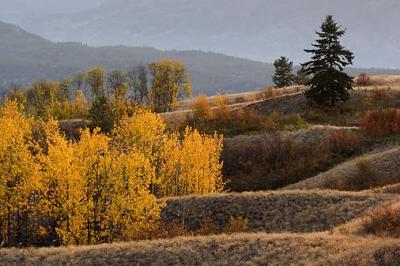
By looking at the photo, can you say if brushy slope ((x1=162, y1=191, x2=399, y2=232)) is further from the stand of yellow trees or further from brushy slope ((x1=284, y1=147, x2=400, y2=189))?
brushy slope ((x1=284, y1=147, x2=400, y2=189))

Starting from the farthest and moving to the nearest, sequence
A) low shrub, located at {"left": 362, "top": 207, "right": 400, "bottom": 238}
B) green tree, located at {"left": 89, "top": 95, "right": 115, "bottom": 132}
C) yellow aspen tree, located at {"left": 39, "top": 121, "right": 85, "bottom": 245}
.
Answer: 1. green tree, located at {"left": 89, "top": 95, "right": 115, "bottom": 132}
2. yellow aspen tree, located at {"left": 39, "top": 121, "right": 85, "bottom": 245}
3. low shrub, located at {"left": 362, "top": 207, "right": 400, "bottom": 238}

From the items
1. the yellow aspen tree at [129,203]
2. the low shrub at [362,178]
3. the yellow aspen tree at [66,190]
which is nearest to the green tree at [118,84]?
the low shrub at [362,178]

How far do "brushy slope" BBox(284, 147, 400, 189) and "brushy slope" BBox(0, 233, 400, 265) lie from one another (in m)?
25.5

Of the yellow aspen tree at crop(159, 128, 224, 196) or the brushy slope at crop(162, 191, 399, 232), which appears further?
the yellow aspen tree at crop(159, 128, 224, 196)

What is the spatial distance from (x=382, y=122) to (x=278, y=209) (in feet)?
105

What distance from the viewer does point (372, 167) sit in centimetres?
5906

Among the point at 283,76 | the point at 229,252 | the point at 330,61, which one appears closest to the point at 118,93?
the point at 283,76

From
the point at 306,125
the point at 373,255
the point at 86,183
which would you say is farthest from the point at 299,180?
the point at 373,255

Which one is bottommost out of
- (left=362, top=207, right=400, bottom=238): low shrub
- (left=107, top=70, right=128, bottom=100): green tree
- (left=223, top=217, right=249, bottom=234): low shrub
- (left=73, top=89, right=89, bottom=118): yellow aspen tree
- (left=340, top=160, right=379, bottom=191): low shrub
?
(left=223, top=217, right=249, bottom=234): low shrub

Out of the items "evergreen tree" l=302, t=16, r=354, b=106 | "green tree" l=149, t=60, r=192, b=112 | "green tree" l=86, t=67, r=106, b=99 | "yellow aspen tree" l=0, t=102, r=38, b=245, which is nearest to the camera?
"yellow aspen tree" l=0, t=102, r=38, b=245

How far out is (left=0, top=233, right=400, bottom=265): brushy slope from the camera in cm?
2920

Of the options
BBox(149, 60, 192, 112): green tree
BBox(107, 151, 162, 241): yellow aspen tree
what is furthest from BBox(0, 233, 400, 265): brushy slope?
BBox(149, 60, 192, 112): green tree

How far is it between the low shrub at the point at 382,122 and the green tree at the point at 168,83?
6823 cm

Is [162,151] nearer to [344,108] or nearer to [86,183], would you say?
[86,183]
